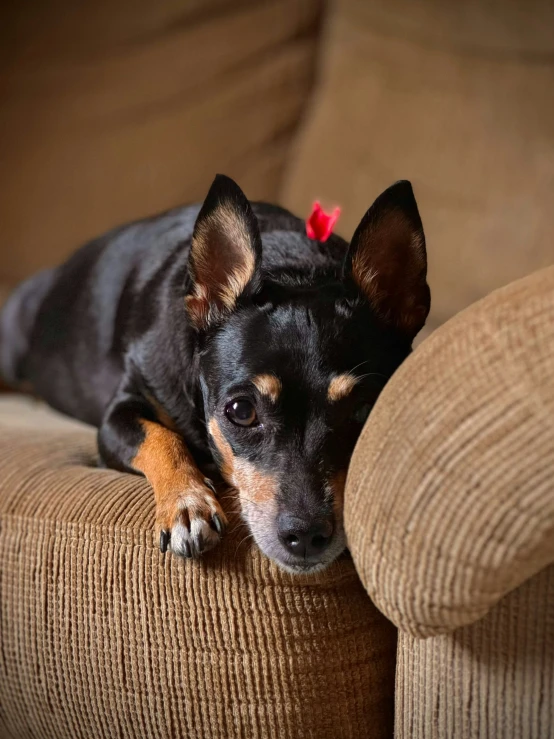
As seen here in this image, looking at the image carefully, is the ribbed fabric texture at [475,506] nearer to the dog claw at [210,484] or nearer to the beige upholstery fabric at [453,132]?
the dog claw at [210,484]

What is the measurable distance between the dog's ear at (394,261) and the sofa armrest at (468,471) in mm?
386

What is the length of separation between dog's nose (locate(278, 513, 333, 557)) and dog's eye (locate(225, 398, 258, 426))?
0.70ft

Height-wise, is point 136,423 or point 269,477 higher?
point 269,477

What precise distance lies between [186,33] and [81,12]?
370 millimetres

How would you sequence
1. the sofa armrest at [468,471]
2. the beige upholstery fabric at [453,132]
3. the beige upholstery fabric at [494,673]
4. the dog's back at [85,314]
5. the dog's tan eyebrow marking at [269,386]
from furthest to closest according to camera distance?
the beige upholstery fabric at [453,132]
the dog's back at [85,314]
the dog's tan eyebrow marking at [269,386]
the beige upholstery fabric at [494,673]
the sofa armrest at [468,471]

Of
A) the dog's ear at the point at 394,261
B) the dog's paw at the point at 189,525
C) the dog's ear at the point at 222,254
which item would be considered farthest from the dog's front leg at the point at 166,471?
the dog's ear at the point at 394,261

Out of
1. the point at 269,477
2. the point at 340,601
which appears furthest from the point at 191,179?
the point at 340,601

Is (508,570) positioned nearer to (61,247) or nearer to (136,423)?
(136,423)

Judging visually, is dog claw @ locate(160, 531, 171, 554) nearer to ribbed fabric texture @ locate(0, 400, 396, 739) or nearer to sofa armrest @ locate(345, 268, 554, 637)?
ribbed fabric texture @ locate(0, 400, 396, 739)

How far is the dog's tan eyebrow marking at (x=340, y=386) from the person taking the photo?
121 cm

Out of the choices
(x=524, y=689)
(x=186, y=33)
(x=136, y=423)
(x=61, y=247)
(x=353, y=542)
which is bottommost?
(x=61, y=247)

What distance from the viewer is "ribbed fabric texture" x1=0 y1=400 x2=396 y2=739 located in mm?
1113

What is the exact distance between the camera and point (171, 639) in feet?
3.69

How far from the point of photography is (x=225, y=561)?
113cm
